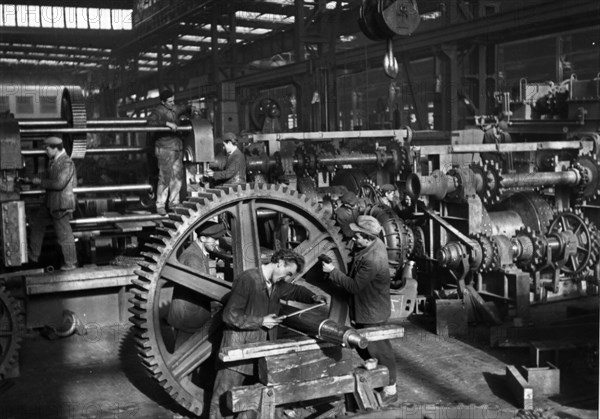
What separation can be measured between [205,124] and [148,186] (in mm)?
892

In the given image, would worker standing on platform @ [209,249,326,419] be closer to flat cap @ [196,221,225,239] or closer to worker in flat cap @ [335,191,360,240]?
flat cap @ [196,221,225,239]

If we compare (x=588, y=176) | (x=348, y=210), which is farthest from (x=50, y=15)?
(x=588, y=176)

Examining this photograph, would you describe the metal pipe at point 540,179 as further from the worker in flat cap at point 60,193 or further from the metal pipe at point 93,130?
the worker in flat cap at point 60,193

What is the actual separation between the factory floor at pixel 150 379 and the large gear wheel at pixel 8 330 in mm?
153

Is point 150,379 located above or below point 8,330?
below

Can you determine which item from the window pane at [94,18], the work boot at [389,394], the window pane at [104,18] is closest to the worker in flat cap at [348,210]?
the work boot at [389,394]

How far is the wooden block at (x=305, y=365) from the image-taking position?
13.4 ft

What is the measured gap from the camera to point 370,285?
16.3 ft

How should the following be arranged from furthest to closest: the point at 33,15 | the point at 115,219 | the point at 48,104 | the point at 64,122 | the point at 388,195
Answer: the point at 33,15
the point at 48,104
the point at 388,195
the point at 115,219
the point at 64,122

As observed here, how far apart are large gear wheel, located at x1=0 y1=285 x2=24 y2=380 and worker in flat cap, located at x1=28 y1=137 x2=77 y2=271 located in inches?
40.7

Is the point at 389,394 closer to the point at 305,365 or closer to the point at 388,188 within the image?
the point at 305,365

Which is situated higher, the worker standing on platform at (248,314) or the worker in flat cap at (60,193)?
the worker in flat cap at (60,193)

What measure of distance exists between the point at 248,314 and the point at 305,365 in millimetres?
446

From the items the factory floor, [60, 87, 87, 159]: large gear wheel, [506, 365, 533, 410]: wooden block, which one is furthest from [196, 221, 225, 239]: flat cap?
[506, 365, 533, 410]: wooden block
